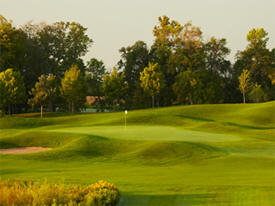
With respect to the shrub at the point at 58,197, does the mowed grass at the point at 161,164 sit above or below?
below

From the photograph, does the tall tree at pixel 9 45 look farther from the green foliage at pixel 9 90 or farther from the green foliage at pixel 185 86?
the green foliage at pixel 185 86

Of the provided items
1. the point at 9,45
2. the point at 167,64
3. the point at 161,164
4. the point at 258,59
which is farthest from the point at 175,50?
the point at 161,164

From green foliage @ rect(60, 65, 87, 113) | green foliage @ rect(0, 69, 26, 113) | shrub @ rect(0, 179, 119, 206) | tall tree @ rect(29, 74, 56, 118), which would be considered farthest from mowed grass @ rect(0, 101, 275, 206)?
green foliage @ rect(0, 69, 26, 113)

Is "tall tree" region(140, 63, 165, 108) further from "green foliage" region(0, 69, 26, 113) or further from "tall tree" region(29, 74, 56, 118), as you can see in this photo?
"green foliage" region(0, 69, 26, 113)

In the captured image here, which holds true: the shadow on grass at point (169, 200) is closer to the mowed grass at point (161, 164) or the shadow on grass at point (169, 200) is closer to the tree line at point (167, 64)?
the mowed grass at point (161, 164)

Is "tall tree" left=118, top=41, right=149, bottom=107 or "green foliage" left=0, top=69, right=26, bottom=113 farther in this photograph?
"tall tree" left=118, top=41, right=149, bottom=107

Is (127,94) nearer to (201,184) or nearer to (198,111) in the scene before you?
(198,111)

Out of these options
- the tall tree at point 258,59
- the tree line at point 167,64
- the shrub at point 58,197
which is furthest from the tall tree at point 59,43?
the shrub at point 58,197

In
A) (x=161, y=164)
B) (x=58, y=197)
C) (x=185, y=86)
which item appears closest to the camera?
(x=58, y=197)

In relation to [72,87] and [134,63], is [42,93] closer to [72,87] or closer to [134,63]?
[72,87]

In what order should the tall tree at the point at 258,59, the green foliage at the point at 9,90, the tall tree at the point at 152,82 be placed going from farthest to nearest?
the tall tree at the point at 258,59 < the tall tree at the point at 152,82 < the green foliage at the point at 9,90

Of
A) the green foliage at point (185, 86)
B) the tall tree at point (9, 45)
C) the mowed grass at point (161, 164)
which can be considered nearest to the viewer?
the mowed grass at point (161, 164)

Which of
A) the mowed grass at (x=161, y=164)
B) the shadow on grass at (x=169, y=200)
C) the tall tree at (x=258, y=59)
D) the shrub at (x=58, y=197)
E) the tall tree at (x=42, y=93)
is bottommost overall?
the mowed grass at (x=161, y=164)

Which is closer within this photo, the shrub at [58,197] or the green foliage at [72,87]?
the shrub at [58,197]
